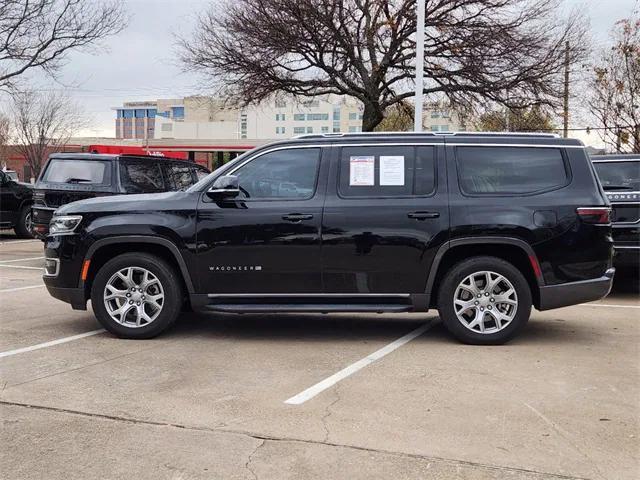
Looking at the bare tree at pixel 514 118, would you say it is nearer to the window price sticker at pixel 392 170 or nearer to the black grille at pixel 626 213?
the black grille at pixel 626 213

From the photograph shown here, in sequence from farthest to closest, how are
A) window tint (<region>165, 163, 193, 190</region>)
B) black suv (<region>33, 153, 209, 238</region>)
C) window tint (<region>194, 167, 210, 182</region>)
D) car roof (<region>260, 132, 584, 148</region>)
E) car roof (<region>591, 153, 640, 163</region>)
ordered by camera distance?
window tint (<region>194, 167, 210, 182</region>), window tint (<region>165, 163, 193, 190</region>), black suv (<region>33, 153, 209, 238</region>), car roof (<region>591, 153, 640, 163</region>), car roof (<region>260, 132, 584, 148</region>)

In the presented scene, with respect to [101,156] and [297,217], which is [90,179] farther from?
[297,217]

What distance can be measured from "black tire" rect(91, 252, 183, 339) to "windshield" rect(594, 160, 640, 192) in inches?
236

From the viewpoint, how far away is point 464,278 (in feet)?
20.0

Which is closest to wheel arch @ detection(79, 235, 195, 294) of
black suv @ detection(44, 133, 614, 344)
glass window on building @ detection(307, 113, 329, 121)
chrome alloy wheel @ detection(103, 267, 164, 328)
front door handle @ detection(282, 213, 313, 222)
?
black suv @ detection(44, 133, 614, 344)

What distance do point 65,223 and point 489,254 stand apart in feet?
13.5

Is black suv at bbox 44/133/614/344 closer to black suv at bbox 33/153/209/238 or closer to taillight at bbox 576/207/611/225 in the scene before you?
taillight at bbox 576/207/611/225

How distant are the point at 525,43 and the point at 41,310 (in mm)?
15159

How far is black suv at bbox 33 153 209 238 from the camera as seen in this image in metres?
11.2

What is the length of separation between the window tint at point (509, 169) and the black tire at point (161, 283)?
2.92 meters

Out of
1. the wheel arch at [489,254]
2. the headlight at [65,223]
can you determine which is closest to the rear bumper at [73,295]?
the headlight at [65,223]

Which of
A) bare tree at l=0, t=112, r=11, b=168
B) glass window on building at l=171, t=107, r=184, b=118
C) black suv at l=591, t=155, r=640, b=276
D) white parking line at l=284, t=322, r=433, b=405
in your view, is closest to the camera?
white parking line at l=284, t=322, r=433, b=405

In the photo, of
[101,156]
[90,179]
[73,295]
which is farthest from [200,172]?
[73,295]

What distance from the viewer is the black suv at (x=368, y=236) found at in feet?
20.0
